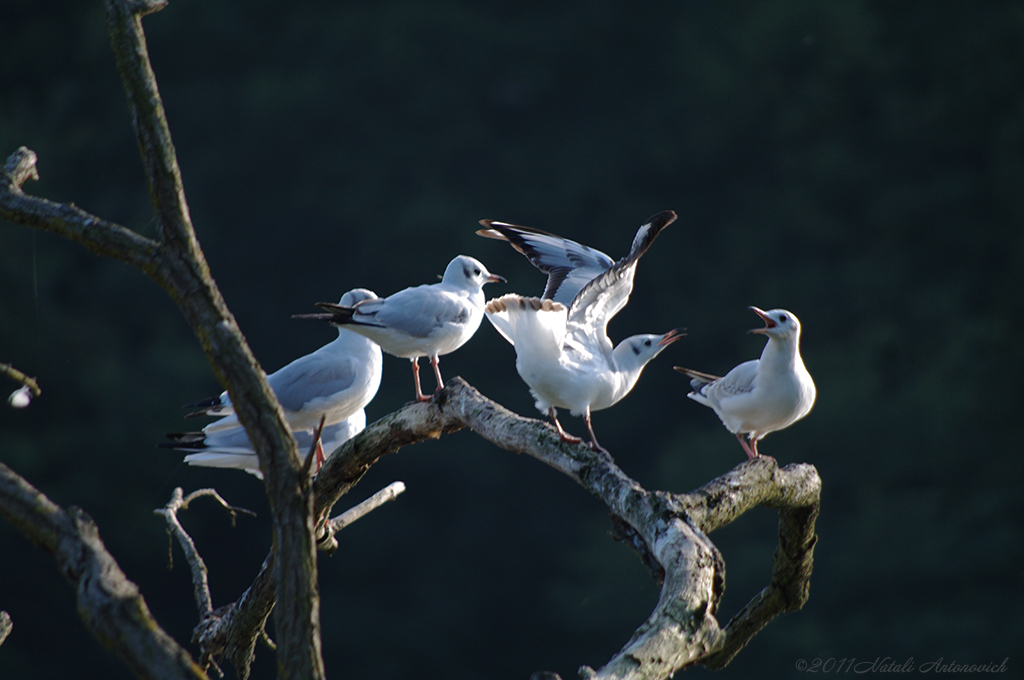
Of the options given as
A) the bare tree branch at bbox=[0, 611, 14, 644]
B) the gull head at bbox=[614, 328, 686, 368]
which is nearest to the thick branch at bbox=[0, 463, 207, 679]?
the bare tree branch at bbox=[0, 611, 14, 644]

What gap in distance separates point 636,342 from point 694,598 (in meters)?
1.19

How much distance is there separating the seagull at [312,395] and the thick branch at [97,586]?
1.41m

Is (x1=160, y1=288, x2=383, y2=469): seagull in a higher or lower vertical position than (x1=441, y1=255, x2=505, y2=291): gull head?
lower

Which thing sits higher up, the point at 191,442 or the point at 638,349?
the point at 638,349

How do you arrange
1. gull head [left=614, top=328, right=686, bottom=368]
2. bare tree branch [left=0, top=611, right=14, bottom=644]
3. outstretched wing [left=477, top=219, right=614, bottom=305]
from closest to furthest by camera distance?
1. bare tree branch [left=0, top=611, right=14, bottom=644]
2. gull head [left=614, top=328, right=686, bottom=368]
3. outstretched wing [left=477, top=219, right=614, bottom=305]

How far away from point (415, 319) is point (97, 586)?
1.57m

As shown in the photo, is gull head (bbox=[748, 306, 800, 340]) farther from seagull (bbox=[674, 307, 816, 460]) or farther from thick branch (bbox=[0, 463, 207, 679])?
thick branch (bbox=[0, 463, 207, 679])

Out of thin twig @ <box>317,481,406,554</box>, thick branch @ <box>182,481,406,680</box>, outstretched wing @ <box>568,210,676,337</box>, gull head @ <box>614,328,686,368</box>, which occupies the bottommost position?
thick branch @ <box>182,481,406,680</box>

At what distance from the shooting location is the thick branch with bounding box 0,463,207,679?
34.2 inches

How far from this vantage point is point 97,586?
2.93ft

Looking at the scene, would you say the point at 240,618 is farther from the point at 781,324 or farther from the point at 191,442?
the point at 781,324

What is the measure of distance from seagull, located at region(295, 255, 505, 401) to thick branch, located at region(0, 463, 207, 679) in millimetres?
1293

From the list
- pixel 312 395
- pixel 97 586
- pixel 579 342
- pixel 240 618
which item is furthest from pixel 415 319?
pixel 97 586

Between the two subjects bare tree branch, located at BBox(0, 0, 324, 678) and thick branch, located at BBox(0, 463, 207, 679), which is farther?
bare tree branch, located at BBox(0, 0, 324, 678)
